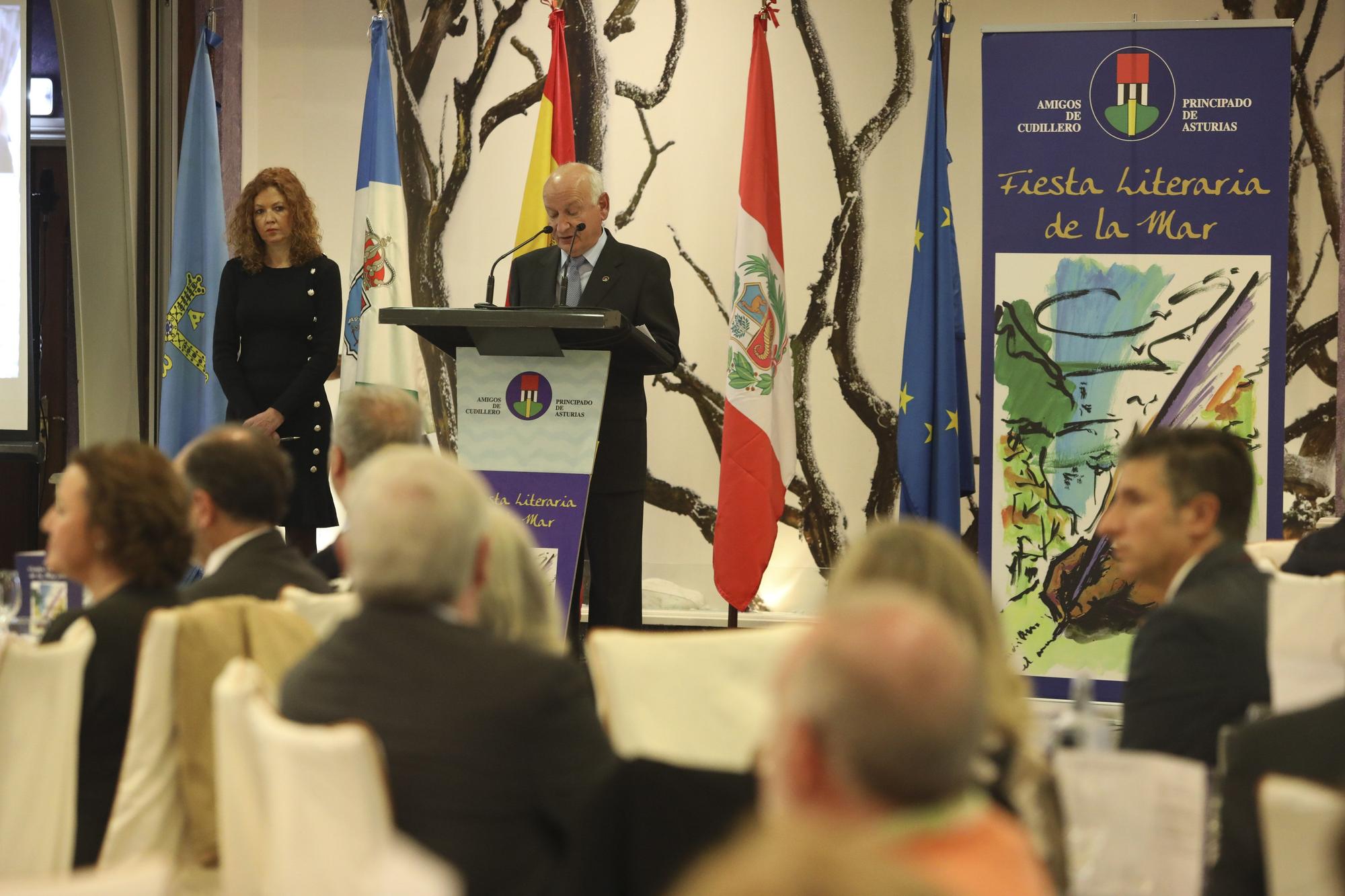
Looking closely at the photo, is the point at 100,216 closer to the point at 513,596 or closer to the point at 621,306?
the point at 621,306

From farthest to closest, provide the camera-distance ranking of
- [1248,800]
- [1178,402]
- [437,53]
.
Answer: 1. [437,53]
2. [1178,402]
3. [1248,800]

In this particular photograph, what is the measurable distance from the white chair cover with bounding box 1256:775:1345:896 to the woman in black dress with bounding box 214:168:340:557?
383cm

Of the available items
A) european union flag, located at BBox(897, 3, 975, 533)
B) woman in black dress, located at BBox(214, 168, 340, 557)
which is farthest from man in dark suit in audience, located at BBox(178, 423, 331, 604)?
european union flag, located at BBox(897, 3, 975, 533)

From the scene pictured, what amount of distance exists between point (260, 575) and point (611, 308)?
1718mm

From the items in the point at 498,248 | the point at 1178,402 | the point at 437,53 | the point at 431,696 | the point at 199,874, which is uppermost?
the point at 437,53

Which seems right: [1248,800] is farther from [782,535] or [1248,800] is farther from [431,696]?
[782,535]

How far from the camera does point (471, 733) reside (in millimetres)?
1620

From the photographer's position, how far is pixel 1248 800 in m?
1.54

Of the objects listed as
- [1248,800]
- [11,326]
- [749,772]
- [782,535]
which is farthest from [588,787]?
[11,326]

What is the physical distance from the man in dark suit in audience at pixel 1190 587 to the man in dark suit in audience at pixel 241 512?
1.54m

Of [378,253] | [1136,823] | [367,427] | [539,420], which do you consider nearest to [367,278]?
[378,253]

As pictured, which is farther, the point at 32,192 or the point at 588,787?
the point at 32,192

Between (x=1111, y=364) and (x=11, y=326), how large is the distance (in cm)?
485

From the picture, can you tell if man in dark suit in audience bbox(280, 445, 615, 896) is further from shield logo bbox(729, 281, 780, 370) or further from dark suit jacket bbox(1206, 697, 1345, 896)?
shield logo bbox(729, 281, 780, 370)
